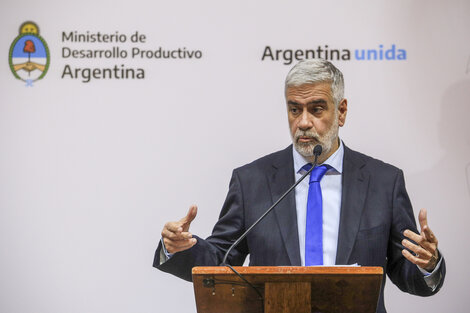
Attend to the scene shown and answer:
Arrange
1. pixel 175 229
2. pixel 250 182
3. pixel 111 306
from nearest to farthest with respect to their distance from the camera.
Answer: pixel 175 229 < pixel 250 182 < pixel 111 306

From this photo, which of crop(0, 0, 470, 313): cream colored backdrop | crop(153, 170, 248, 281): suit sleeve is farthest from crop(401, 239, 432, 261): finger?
crop(0, 0, 470, 313): cream colored backdrop

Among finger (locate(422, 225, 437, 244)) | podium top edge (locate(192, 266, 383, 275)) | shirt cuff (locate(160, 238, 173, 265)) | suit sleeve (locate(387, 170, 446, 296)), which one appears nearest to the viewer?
podium top edge (locate(192, 266, 383, 275))

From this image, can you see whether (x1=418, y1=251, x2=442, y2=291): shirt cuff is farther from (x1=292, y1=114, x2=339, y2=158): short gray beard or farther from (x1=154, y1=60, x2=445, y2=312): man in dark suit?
(x1=292, y1=114, x2=339, y2=158): short gray beard

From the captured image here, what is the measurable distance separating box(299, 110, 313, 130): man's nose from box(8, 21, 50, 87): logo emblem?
1.51 metres

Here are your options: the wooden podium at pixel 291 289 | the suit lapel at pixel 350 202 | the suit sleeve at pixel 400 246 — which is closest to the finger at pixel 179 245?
the wooden podium at pixel 291 289

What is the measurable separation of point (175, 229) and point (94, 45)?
158 cm

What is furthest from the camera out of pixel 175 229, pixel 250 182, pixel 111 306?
pixel 111 306

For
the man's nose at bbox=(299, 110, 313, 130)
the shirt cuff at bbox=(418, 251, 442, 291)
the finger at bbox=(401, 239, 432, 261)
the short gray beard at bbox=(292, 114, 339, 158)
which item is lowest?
the shirt cuff at bbox=(418, 251, 442, 291)

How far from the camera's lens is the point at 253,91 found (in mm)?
3404

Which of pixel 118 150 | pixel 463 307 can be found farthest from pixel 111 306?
pixel 463 307

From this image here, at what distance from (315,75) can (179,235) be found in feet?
2.99

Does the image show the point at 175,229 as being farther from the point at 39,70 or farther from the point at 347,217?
the point at 39,70

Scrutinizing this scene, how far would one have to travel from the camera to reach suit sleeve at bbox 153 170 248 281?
246 cm

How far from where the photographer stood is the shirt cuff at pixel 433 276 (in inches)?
88.6
